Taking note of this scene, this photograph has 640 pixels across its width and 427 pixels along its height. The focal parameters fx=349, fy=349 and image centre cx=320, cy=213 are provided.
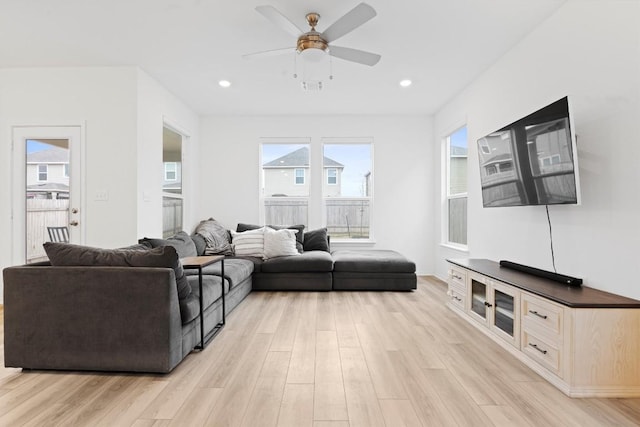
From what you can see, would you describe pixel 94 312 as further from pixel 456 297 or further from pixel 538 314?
pixel 456 297

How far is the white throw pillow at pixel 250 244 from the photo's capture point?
16.1 ft

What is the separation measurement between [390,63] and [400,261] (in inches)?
96.2

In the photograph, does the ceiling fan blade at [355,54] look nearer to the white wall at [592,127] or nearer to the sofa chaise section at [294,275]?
the white wall at [592,127]

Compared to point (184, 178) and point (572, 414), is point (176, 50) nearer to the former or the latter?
point (184, 178)

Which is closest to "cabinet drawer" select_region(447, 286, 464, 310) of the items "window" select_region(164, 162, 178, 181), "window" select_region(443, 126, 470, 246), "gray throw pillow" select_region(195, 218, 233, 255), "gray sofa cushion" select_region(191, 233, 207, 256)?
"window" select_region(443, 126, 470, 246)

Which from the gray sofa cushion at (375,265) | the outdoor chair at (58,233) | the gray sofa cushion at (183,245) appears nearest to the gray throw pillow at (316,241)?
the gray sofa cushion at (375,265)

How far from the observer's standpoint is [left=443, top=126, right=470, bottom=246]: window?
4.92 m

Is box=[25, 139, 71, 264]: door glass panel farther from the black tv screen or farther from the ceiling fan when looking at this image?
the black tv screen

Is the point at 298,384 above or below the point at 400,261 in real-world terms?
below

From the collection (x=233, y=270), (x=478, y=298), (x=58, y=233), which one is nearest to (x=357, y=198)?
(x=233, y=270)

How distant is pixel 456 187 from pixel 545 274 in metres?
2.70

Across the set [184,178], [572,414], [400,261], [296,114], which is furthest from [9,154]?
[572,414]

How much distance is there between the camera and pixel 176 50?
3488 mm

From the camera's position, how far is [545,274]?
271 centimetres
